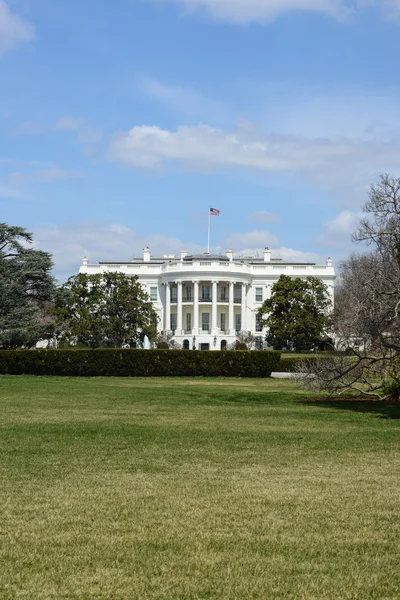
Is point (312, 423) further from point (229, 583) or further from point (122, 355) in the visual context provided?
point (122, 355)

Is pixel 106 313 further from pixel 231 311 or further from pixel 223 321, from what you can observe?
pixel 223 321

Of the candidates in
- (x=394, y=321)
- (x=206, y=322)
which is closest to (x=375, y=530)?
(x=394, y=321)

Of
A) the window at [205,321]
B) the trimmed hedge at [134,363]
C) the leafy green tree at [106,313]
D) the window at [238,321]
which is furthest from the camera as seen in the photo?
the window at [238,321]

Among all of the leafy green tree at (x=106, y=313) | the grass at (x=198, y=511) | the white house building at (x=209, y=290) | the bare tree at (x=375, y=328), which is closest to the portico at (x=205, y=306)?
the white house building at (x=209, y=290)

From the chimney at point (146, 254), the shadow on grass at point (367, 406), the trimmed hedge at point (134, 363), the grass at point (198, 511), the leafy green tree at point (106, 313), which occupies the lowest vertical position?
the grass at point (198, 511)

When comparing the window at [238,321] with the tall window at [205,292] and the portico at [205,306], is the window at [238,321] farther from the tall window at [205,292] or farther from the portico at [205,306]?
the tall window at [205,292]

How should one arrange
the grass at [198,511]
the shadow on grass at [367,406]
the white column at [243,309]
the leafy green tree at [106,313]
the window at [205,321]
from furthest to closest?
the white column at [243,309] → the window at [205,321] → the leafy green tree at [106,313] → the shadow on grass at [367,406] → the grass at [198,511]

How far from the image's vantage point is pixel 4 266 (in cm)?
4431

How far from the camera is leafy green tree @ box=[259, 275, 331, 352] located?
2736 inches

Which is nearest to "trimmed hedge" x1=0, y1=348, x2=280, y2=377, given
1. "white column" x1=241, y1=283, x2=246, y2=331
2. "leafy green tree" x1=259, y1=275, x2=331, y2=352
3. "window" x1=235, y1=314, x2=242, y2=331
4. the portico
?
"leafy green tree" x1=259, y1=275, x2=331, y2=352

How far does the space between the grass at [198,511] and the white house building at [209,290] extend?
72212 mm

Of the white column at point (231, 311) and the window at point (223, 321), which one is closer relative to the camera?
the white column at point (231, 311)

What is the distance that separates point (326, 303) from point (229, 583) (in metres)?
67.0

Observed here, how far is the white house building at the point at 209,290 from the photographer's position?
88625mm
